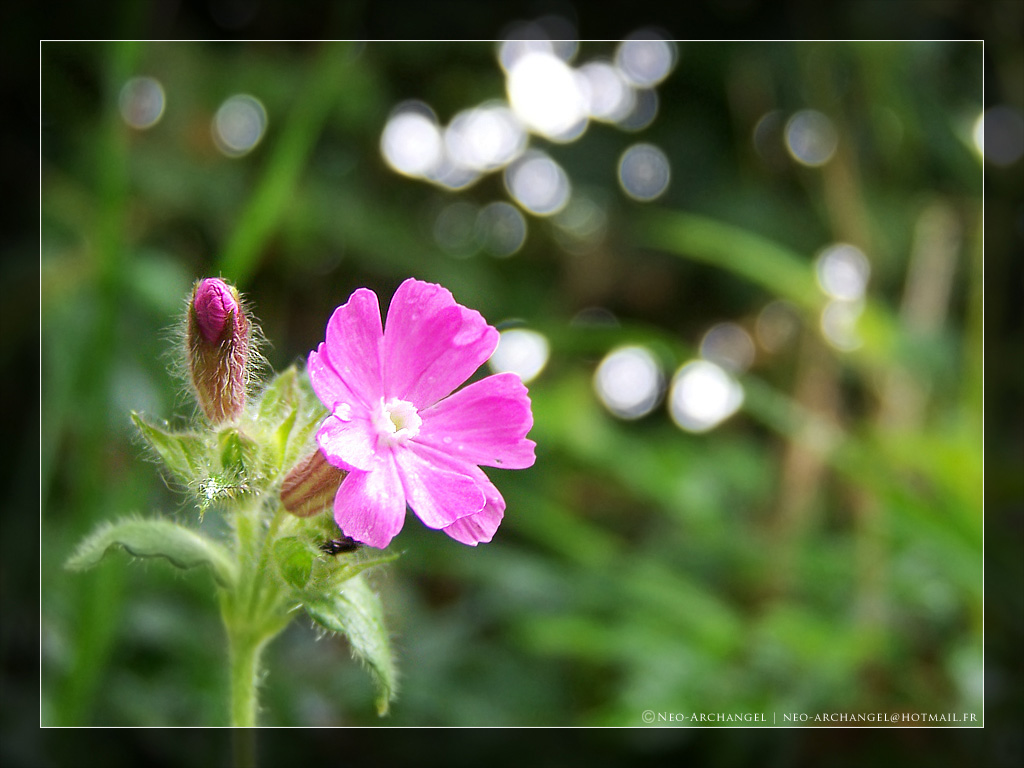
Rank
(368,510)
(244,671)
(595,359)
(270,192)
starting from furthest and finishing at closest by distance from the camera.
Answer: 1. (595,359)
2. (270,192)
3. (244,671)
4. (368,510)

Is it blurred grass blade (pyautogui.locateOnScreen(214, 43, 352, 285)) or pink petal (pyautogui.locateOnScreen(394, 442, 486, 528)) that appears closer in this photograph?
pink petal (pyautogui.locateOnScreen(394, 442, 486, 528))

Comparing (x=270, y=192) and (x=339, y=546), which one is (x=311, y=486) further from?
(x=270, y=192)

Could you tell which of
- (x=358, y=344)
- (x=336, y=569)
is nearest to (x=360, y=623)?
(x=336, y=569)

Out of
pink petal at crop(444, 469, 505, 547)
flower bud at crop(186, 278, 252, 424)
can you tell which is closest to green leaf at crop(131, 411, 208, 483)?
flower bud at crop(186, 278, 252, 424)

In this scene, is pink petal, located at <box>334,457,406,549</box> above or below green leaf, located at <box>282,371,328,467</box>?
below

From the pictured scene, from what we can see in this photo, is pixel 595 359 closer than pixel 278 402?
No

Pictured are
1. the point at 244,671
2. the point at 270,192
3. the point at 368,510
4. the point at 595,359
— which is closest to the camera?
the point at 368,510

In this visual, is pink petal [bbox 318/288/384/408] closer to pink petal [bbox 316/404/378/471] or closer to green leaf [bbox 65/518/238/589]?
pink petal [bbox 316/404/378/471]
